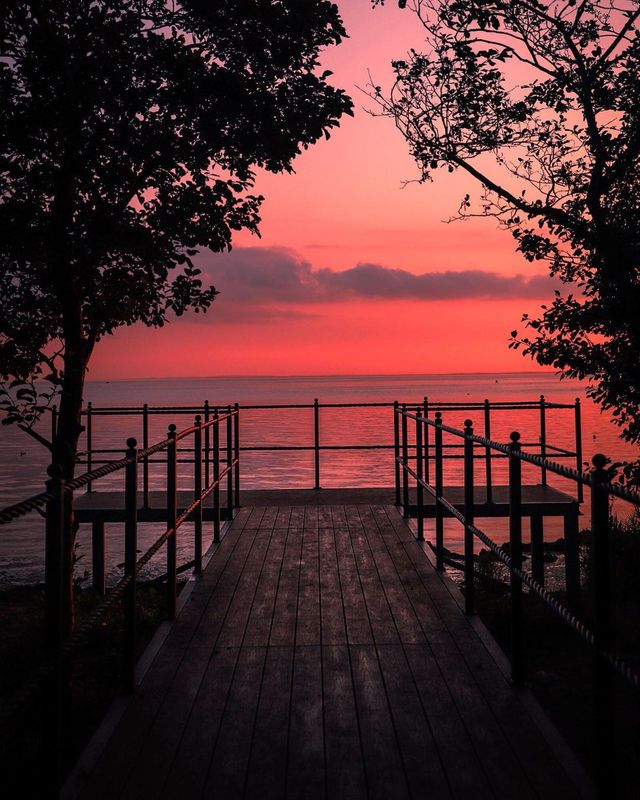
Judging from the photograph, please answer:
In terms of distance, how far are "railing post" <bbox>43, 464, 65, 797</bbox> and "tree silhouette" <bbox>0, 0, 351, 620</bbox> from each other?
2.54 metres

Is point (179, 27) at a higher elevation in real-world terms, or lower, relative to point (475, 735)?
higher

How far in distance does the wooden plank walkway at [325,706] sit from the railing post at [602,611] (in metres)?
0.19

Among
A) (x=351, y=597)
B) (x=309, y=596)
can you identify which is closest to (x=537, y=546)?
(x=351, y=597)

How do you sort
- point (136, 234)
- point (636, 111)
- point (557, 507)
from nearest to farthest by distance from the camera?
1. point (136, 234)
2. point (636, 111)
3. point (557, 507)

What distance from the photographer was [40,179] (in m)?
5.52

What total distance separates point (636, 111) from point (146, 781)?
6.41m

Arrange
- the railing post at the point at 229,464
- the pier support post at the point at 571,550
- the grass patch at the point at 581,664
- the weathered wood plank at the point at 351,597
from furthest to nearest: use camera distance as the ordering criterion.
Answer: the pier support post at the point at 571,550, the railing post at the point at 229,464, the grass patch at the point at 581,664, the weathered wood plank at the point at 351,597

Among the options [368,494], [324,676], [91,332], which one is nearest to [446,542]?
[368,494]

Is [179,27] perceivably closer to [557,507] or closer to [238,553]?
[238,553]

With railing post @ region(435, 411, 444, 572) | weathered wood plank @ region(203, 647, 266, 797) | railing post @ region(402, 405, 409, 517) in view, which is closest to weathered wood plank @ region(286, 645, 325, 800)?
weathered wood plank @ region(203, 647, 266, 797)

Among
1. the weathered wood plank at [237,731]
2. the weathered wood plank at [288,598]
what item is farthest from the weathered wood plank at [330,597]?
the weathered wood plank at [237,731]

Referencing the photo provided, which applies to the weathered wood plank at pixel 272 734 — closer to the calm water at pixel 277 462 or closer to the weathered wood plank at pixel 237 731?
the weathered wood plank at pixel 237 731

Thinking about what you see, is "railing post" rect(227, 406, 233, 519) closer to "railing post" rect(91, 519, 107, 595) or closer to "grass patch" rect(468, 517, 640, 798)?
"railing post" rect(91, 519, 107, 595)

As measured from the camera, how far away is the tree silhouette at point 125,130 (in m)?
5.26
